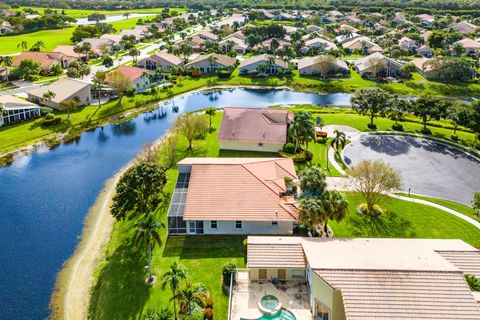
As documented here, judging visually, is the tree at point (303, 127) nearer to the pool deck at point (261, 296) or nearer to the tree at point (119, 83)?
the pool deck at point (261, 296)

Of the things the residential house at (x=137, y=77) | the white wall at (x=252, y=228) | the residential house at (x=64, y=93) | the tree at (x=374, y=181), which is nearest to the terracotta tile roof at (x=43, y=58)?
the residential house at (x=64, y=93)

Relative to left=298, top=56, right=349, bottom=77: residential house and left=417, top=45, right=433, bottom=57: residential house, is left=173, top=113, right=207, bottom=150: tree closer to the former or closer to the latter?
left=298, top=56, right=349, bottom=77: residential house

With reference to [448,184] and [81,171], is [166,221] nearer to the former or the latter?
[81,171]

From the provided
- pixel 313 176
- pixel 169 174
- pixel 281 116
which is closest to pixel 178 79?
pixel 281 116

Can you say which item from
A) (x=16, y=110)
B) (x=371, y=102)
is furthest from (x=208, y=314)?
(x=16, y=110)

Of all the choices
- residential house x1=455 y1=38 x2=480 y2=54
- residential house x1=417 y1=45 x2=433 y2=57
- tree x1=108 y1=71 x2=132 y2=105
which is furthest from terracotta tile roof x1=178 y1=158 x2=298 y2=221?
residential house x1=455 y1=38 x2=480 y2=54
